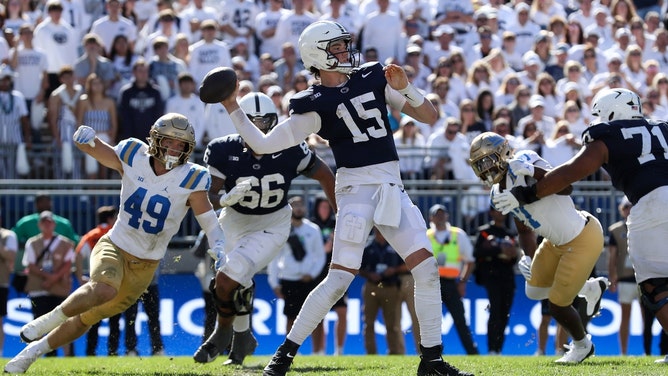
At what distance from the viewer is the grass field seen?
7.91m

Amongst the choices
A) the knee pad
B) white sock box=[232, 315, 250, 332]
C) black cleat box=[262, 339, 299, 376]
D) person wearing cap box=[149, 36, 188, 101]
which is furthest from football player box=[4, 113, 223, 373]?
person wearing cap box=[149, 36, 188, 101]

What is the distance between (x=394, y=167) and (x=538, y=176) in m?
1.26

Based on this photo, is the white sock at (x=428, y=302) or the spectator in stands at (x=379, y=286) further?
the spectator in stands at (x=379, y=286)

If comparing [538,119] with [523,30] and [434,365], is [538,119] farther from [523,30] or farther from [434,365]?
[434,365]

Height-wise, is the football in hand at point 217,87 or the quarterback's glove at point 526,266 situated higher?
the football in hand at point 217,87

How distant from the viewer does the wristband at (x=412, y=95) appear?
7383 mm

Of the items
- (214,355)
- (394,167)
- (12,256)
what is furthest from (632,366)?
(12,256)

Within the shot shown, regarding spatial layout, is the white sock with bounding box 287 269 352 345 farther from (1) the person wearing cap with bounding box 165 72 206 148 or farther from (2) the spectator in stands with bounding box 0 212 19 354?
(1) the person wearing cap with bounding box 165 72 206 148

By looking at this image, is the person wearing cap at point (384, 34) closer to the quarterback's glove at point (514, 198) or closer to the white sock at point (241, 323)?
the white sock at point (241, 323)

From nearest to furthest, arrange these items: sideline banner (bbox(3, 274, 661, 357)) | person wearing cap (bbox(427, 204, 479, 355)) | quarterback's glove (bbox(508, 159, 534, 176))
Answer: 1. quarterback's glove (bbox(508, 159, 534, 176))
2. person wearing cap (bbox(427, 204, 479, 355))
3. sideline banner (bbox(3, 274, 661, 357))

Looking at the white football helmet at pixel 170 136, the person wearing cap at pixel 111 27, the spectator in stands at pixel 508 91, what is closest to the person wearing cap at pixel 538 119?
the spectator in stands at pixel 508 91

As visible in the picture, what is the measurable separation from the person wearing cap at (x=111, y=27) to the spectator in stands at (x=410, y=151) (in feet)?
12.5

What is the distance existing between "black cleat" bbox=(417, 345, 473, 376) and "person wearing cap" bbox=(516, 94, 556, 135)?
751cm

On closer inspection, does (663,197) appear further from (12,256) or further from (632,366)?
(12,256)
